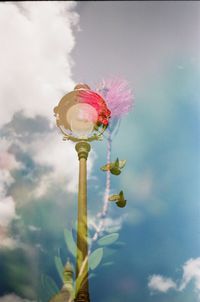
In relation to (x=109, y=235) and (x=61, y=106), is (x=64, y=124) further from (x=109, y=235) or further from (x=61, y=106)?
(x=109, y=235)

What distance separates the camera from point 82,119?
7855mm

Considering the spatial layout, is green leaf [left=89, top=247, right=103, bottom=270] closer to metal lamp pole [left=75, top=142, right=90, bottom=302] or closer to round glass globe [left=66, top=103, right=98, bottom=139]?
metal lamp pole [left=75, top=142, right=90, bottom=302]

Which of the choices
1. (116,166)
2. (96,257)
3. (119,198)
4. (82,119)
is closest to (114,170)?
(116,166)

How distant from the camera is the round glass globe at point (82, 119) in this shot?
25.4 ft

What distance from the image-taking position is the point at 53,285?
3.25 metres

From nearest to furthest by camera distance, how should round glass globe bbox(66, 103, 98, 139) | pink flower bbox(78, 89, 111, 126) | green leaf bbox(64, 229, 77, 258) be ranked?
green leaf bbox(64, 229, 77, 258), pink flower bbox(78, 89, 111, 126), round glass globe bbox(66, 103, 98, 139)

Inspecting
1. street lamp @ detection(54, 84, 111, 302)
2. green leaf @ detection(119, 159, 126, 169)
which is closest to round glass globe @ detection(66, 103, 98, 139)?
street lamp @ detection(54, 84, 111, 302)

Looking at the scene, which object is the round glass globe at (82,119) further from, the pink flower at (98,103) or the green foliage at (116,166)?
the green foliage at (116,166)

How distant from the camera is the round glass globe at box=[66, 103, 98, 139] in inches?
305

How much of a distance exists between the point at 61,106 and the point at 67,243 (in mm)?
5678

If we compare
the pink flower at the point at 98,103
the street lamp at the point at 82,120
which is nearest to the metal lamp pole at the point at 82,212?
the street lamp at the point at 82,120

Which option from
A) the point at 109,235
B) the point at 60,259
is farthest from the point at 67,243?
the point at 109,235

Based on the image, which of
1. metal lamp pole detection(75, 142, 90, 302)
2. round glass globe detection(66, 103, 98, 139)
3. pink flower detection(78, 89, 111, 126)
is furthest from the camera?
round glass globe detection(66, 103, 98, 139)

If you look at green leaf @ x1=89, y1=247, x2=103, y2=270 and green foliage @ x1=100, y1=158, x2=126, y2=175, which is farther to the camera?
green foliage @ x1=100, y1=158, x2=126, y2=175
